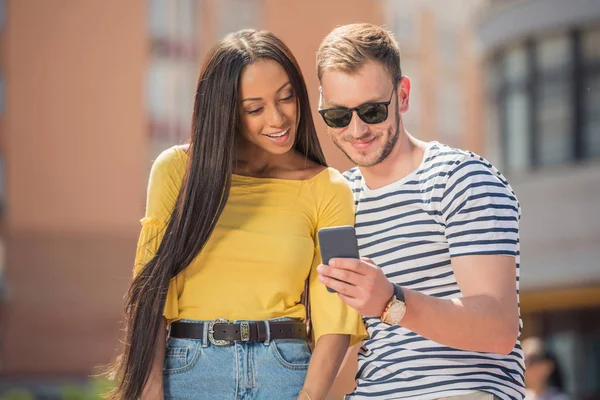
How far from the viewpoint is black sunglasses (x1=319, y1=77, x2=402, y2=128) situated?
11.9 feet

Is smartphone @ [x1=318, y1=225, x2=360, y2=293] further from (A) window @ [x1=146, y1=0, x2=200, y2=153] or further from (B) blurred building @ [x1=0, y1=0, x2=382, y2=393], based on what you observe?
(A) window @ [x1=146, y1=0, x2=200, y2=153]

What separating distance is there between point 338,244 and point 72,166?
28.8 metres

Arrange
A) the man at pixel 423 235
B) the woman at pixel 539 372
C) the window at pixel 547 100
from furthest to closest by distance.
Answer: the window at pixel 547 100, the woman at pixel 539 372, the man at pixel 423 235

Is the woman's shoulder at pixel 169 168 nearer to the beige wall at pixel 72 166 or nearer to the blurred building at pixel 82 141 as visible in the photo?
the blurred building at pixel 82 141

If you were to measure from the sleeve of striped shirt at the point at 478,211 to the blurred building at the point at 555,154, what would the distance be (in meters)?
15.7

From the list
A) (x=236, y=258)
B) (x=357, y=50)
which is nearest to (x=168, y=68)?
(x=236, y=258)

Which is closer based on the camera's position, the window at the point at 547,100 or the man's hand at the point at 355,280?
the man's hand at the point at 355,280

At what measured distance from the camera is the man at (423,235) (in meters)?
3.21

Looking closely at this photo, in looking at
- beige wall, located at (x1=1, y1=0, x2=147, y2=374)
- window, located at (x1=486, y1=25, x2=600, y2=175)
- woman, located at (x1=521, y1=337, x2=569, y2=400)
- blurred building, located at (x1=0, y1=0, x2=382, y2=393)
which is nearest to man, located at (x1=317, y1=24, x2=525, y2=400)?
woman, located at (x1=521, y1=337, x2=569, y2=400)

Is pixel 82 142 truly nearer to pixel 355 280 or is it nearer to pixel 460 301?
pixel 460 301

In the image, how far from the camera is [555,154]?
763 inches

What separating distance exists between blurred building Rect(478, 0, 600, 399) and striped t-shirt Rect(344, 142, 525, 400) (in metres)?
15.6

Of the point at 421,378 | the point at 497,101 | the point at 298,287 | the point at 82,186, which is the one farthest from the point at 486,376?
the point at 82,186

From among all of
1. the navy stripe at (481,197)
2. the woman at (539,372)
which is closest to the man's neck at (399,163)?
the navy stripe at (481,197)
